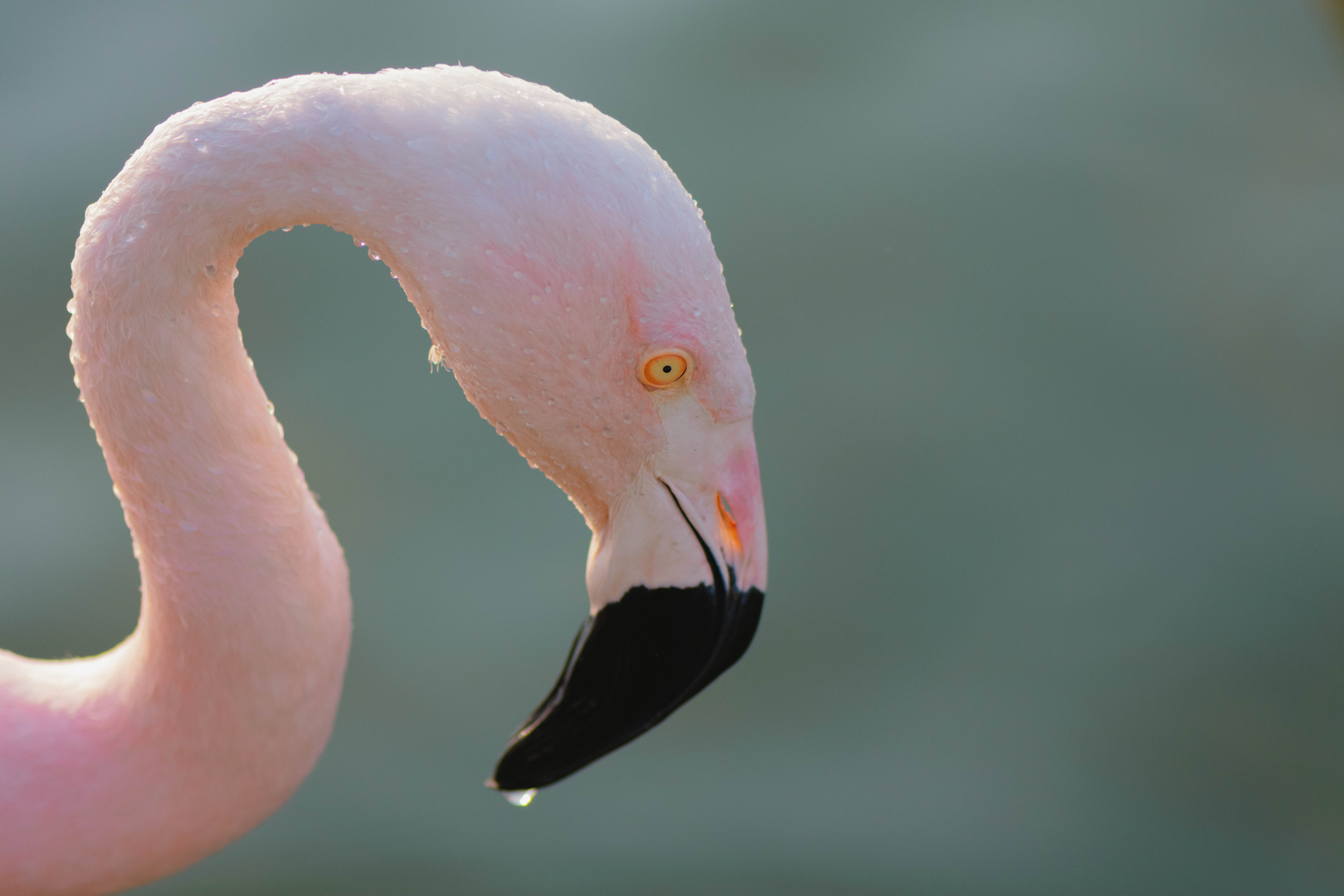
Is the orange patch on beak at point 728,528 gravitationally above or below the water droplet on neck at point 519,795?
above

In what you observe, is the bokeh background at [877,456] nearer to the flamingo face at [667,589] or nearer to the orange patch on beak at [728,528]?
the flamingo face at [667,589]

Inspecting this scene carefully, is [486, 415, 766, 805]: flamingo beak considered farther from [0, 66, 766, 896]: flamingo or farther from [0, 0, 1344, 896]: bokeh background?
[0, 0, 1344, 896]: bokeh background

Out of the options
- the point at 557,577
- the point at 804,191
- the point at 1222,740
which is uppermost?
the point at 804,191

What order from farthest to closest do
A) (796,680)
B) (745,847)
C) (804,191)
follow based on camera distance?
(804,191)
(796,680)
(745,847)

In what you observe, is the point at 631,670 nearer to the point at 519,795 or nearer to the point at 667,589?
the point at 667,589

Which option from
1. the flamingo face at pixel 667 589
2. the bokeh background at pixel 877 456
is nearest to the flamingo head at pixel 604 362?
the flamingo face at pixel 667 589

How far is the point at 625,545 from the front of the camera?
5.24ft

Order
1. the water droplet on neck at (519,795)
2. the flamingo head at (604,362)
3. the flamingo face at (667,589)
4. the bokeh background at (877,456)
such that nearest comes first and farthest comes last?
1. the flamingo head at (604,362)
2. the flamingo face at (667,589)
3. the water droplet on neck at (519,795)
4. the bokeh background at (877,456)

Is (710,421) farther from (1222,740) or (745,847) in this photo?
(1222,740)

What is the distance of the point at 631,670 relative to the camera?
1.65m

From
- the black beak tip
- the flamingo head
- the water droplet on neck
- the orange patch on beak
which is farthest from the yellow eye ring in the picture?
the water droplet on neck

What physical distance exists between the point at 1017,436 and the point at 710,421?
2.11 meters

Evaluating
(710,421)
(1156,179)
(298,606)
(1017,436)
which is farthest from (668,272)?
(1156,179)

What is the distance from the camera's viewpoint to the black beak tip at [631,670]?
1.61 m
